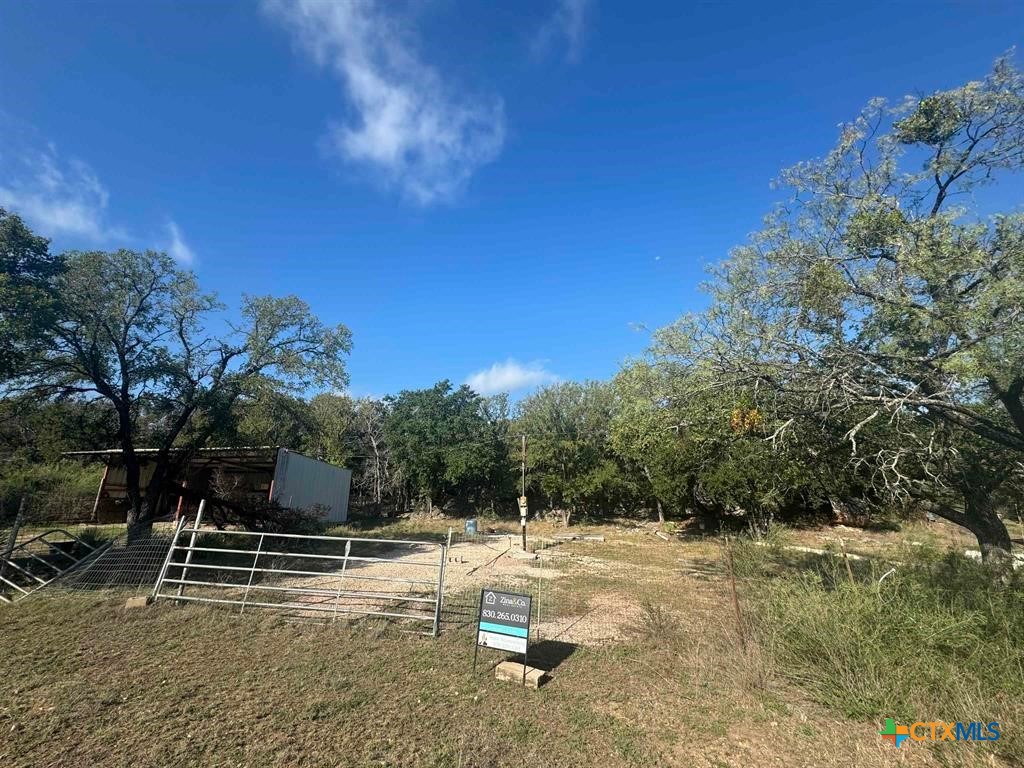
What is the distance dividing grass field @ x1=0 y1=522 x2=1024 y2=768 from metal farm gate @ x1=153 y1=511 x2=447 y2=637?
477 mm

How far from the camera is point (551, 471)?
98.0ft

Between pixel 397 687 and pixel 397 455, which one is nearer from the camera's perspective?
pixel 397 687

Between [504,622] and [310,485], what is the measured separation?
18185mm

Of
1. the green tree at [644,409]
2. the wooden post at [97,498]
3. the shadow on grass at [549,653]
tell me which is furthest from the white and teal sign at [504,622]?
the wooden post at [97,498]

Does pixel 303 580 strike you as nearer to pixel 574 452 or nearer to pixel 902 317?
pixel 902 317

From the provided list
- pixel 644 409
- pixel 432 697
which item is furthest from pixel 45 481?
pixel 644 409

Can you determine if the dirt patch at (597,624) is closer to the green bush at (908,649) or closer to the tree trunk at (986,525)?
the green bush at (908,649)

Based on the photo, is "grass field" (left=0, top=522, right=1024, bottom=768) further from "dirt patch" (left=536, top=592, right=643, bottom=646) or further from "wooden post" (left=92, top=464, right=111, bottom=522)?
"wooden post" (left=92, top=464, right=111, bottom=522)

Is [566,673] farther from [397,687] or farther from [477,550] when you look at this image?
[477,550]

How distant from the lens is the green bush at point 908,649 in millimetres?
4223

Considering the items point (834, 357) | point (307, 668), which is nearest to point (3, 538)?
point (307, 668)

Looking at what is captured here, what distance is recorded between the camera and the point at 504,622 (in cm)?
579

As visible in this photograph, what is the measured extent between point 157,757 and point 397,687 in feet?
6.90

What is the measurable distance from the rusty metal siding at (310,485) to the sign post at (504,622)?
1480cm
